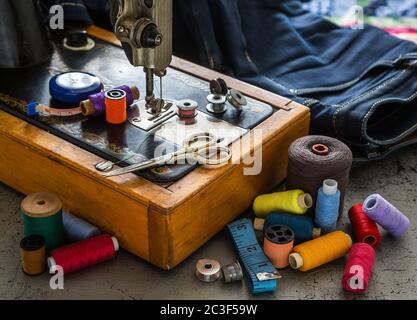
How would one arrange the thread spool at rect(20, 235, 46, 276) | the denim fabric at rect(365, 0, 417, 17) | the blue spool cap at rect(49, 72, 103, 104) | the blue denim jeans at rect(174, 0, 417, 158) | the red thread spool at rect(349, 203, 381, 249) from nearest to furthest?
the thread spool at rect(20, 235, 46, 276)
the red thread spool at rect(349, 203, 381, 249)
the blue spool cap at rect(49, 72, 103, 104)
the blue denim jeans at rect(174, 0, 417, 158)
the denim fabric at rect(365, 0, 417, 17)

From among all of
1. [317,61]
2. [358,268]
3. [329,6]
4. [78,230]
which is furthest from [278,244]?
[329,6]

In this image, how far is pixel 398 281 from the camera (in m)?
1.29

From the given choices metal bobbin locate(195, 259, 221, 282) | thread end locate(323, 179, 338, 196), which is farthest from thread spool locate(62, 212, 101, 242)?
thread end locate(323, 179, 338, 196)

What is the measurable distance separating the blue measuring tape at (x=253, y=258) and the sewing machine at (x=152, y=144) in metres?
0.04

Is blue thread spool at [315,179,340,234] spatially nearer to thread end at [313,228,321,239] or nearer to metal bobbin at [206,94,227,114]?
thread end at [313,228,321,239]

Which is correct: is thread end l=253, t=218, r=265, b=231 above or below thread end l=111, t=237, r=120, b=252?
below

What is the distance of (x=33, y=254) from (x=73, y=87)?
39 cm

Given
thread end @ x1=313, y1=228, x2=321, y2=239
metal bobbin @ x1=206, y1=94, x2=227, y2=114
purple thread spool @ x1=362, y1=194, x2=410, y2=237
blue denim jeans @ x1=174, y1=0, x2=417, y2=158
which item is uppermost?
metal bobbin @ x1=206, y1=94, x2=227, y2=114

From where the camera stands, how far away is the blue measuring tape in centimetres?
125

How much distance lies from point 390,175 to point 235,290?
1.64 feet

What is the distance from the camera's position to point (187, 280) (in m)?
1.29

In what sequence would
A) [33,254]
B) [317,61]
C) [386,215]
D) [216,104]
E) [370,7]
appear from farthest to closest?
[370,7], [317,61], [216,104], [386,215], [33,254]

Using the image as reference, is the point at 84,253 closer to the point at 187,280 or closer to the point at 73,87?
the point at 187,280

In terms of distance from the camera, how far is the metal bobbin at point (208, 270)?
1.28 m
